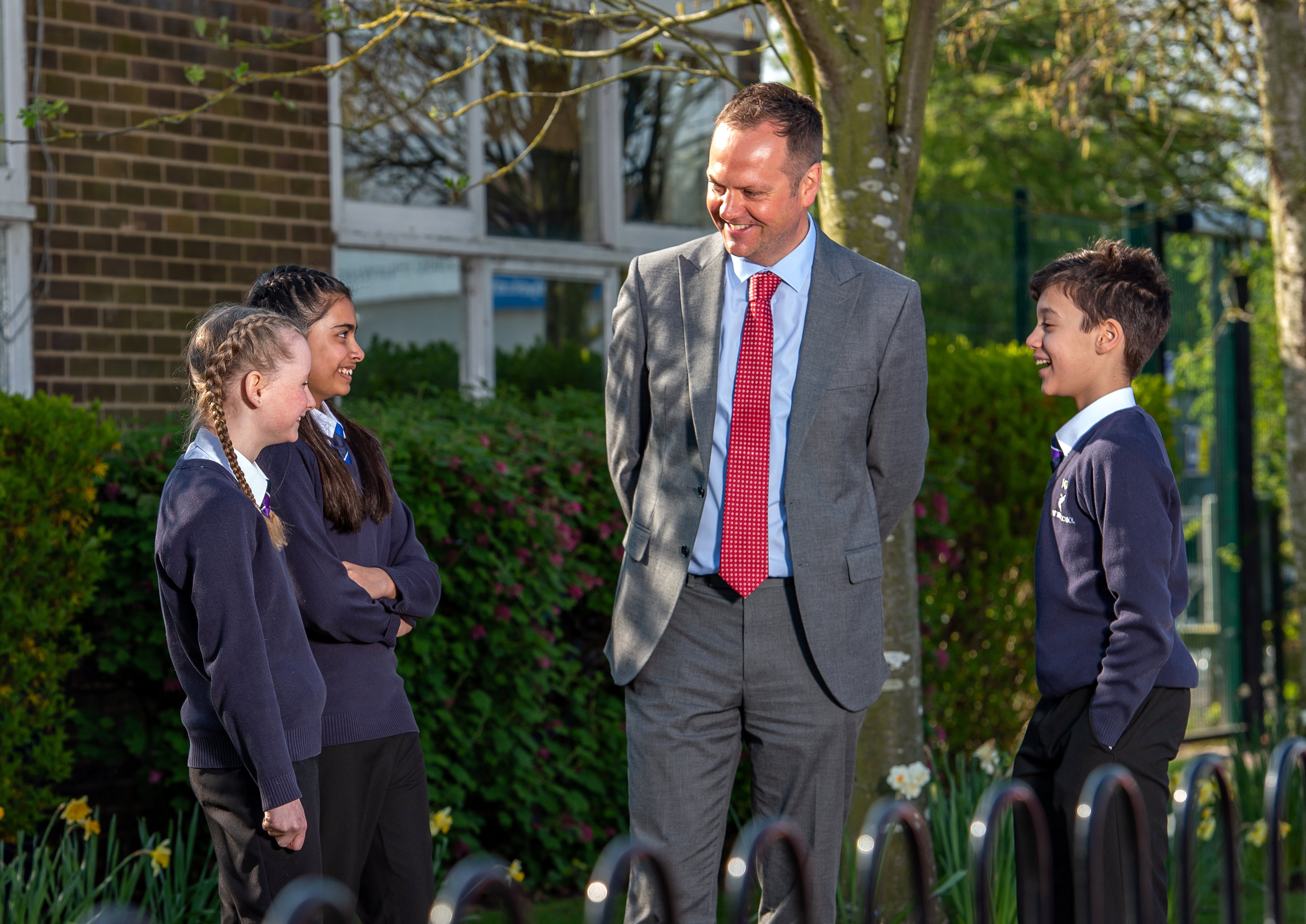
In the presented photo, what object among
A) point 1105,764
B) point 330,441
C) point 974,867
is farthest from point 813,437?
point 974,867

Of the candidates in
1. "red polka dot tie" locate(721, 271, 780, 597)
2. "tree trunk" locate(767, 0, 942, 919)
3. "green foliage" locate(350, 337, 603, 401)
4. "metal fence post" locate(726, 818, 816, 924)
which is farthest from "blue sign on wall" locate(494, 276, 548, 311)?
"metal fence post" locate(726, 818, 816, 924)

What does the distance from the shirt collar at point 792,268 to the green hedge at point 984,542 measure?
2867 mm

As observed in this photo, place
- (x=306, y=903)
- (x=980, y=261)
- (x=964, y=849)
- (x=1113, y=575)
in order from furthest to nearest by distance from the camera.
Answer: (x=980, y=261) → (x=964, y=849) → (x=1113, y=575) → (x=306, y=903)

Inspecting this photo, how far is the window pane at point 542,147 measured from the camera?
292 inches

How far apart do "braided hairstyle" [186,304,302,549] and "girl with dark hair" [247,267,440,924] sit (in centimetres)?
16

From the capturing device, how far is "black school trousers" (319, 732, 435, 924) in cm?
283

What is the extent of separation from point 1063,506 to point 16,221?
15.3 feet

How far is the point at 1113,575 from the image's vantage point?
296cm

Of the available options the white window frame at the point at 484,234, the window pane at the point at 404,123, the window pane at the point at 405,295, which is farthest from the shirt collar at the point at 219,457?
the window pane at the point at 404,123

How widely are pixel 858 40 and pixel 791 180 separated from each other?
4.66 feet

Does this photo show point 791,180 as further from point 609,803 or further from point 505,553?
point 609,803

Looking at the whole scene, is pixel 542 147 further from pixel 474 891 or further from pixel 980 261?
pixel 474 891

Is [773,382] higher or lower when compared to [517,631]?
higher

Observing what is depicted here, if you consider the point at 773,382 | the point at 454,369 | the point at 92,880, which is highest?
the point at 454,369
